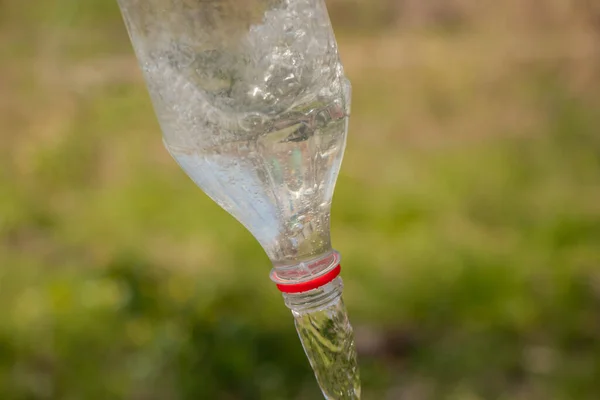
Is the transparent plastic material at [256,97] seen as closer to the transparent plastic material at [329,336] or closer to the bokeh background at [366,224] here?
the transparent plastic material at [329,336]

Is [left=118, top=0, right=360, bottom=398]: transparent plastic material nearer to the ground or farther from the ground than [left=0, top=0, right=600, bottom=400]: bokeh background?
farther from the ground

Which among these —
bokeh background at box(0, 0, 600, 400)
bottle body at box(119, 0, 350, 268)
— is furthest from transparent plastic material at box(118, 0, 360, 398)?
bokeh background at box(0, 0, 600, 400)

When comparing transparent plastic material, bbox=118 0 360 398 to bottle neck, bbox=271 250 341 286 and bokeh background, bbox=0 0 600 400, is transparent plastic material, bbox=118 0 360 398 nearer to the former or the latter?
bottle neck, bbox=271 250 341 286

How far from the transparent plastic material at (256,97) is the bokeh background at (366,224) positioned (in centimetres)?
114

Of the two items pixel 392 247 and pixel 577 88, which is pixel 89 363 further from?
pixel 577 88

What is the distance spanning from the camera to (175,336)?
5.06ft

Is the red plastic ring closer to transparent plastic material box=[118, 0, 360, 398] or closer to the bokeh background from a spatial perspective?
transparent plastic material box=[118, 0, 360, 398]

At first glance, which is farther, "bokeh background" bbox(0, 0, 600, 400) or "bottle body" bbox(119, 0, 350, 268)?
"bokeh background" bbox(0, 0, 600, 400)

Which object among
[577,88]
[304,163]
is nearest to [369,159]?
[577,88]

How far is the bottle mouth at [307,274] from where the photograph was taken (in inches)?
17.5

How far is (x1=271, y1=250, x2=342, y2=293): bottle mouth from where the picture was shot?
0.44m

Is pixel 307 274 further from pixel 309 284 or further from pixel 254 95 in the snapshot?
pixel 254 95

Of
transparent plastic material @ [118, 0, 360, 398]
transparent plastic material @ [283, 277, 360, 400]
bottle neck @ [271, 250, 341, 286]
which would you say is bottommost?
transparent plastic material @ [283, 277, 360, 400]

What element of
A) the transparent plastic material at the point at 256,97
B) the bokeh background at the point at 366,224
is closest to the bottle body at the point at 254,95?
the transparent plastic material at the point at 256,97
